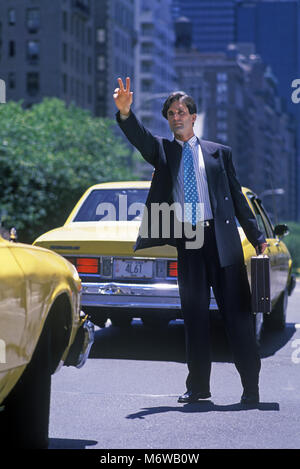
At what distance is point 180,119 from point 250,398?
175 centimetres

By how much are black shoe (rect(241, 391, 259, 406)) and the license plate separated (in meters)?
2.78

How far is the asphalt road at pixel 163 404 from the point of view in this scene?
5.32 meters

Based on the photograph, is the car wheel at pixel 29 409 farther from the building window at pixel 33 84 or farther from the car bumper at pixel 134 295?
the building window at pixel 33 84

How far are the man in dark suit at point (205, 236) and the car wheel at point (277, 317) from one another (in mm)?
4847

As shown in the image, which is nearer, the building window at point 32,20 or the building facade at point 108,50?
the building window at point 32,20

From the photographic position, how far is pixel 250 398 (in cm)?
647

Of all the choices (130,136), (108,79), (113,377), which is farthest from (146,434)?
(108,79)

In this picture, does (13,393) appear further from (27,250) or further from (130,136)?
(130,136)

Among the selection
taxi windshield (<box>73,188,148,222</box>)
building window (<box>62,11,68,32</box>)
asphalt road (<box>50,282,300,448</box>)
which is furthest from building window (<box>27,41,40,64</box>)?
asphalt road (<box>50,282,300,448</box>)

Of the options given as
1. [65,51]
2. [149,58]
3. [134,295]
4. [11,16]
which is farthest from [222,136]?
[134,295]

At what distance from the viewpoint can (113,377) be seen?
7.95 meters

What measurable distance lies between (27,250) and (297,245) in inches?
1606

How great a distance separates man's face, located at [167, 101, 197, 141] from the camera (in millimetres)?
6355

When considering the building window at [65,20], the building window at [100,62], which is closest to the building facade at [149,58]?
the building window at [100,62]
